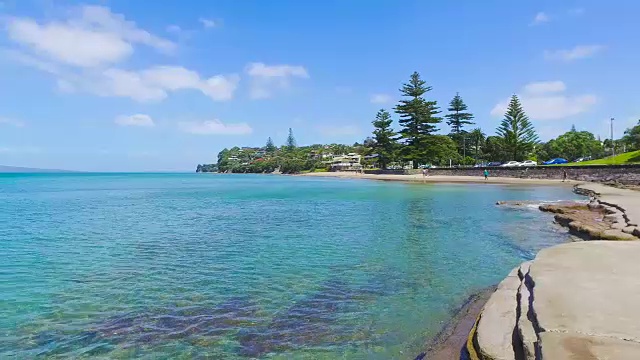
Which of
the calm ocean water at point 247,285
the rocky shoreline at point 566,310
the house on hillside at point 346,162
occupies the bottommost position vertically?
the calm ocean water at point 247,285

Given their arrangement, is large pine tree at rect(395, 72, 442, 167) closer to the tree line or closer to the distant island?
the tree line

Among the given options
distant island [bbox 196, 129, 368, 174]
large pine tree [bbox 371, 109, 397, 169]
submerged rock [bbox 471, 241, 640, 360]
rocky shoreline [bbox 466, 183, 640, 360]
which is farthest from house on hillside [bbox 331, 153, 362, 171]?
submerged rock [bbox 471, 241, 640, 360]

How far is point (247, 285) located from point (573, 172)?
2081 inches

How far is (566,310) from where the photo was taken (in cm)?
→ 478

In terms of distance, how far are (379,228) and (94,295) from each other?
1138 centimetres

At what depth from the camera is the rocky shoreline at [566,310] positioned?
151 inches

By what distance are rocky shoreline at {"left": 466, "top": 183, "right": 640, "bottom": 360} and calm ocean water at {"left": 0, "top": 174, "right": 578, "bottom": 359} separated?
1.11m

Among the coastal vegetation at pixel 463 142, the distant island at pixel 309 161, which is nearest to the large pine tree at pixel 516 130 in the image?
the coastal vegetation at pixel 463 142

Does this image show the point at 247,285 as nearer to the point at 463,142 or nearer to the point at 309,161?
the point at 463,142

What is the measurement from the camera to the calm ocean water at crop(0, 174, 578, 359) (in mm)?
5941

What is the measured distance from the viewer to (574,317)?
4.55m

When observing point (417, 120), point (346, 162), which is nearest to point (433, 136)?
point (417, 120)

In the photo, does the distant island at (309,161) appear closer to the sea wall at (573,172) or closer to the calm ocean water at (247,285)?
the sea wall at (573,172)

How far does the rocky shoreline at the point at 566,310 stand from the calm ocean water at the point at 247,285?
3.63 ft
